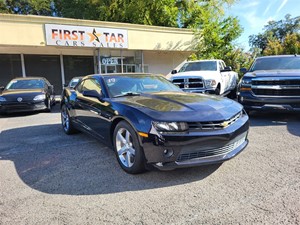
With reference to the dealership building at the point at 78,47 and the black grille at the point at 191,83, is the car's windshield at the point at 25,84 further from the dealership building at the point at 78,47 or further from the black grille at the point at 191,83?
the black grille at the point at 191,83

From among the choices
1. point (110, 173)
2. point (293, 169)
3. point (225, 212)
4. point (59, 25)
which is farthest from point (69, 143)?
point (59, 25)

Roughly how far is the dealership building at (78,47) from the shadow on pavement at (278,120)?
1187cm

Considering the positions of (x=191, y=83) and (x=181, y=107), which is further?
(x=191, y=83)

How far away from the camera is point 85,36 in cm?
1553

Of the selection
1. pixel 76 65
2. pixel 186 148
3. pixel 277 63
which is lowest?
pixel 186 148

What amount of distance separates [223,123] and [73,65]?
1770 centimetres

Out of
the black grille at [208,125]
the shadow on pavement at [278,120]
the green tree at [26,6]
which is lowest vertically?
the shadow on pavement at [278,120]

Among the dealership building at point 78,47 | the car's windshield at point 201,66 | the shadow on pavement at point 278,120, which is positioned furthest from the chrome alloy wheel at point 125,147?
the dealership building at point 78,47

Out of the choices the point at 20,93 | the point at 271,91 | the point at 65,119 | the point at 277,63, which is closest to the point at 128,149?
the point at 65,119

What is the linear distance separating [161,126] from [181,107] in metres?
0.54

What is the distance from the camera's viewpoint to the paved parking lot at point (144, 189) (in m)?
2.48

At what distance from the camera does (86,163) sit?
157 inches

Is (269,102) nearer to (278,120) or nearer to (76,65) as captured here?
(278,120)

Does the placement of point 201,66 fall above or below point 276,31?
below
